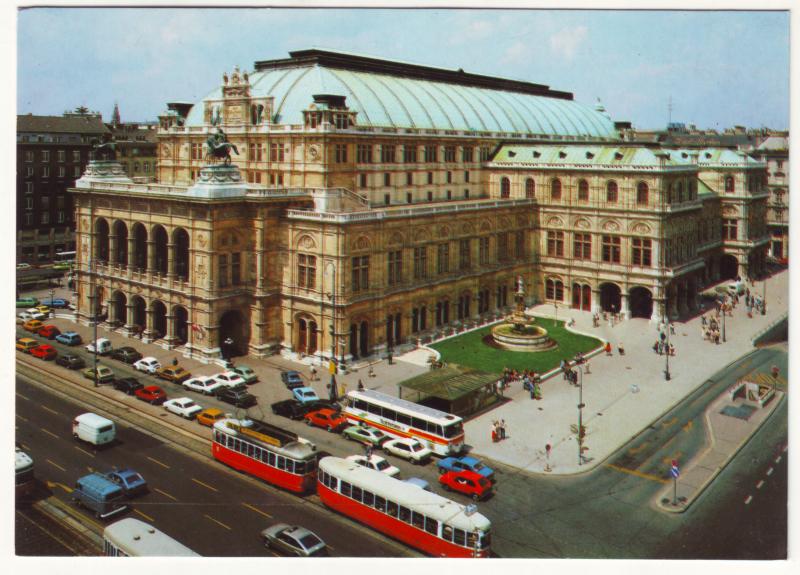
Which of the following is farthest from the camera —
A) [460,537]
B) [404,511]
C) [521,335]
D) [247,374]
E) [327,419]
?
[521,335]

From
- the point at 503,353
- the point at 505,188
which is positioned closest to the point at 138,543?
the point at 503,353

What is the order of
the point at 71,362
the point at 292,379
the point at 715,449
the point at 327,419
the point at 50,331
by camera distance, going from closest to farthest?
the point at 715,449, the point at 327,419, the point at 292,379, the point at 71,362, the point at 50,331

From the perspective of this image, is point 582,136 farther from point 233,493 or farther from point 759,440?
point 233,493

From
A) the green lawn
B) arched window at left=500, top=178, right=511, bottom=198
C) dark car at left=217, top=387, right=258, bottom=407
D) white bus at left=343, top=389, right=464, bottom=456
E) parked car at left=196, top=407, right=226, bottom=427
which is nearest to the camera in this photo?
white bus at left=343, top=389, right=464, bottom=456

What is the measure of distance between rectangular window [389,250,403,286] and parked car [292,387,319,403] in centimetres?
2086

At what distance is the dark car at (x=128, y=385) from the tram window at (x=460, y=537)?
39445 mm

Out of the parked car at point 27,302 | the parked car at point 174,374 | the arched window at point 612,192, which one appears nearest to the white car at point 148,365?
the parked car at point 174,374

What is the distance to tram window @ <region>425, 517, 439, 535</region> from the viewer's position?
40.2 m

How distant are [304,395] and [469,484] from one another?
21.8 metres

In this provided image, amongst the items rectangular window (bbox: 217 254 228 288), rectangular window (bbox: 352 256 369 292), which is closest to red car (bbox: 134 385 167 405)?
rectangular window (bbox: 217 254 228 288)

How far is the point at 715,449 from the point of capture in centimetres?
5647

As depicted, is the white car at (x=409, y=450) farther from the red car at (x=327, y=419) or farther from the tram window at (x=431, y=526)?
the tram window at (x=431, y=526)

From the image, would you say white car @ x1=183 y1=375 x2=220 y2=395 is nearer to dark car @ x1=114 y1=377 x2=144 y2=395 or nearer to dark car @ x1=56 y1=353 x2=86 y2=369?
dark car @ x1=114 y1=377 x2=144 y2=395

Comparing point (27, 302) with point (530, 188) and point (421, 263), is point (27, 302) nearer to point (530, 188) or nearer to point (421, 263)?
point (421, 263)
